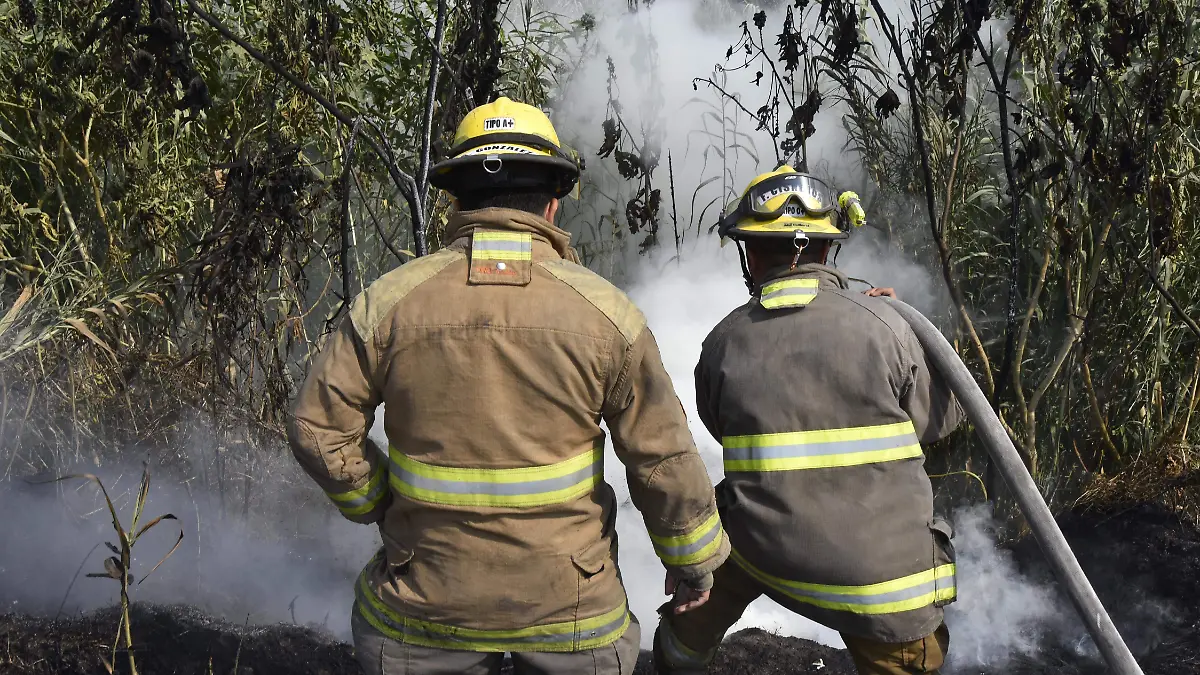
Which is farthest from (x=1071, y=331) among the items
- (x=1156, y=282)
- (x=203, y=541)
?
(x=203, y=541)

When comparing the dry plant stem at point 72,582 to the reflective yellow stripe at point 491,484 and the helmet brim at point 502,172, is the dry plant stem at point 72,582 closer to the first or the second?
the reflective yellow stripe at point 491,484

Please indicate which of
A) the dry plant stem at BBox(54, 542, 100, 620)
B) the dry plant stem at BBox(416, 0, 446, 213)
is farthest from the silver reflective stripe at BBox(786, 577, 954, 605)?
the dry plant stem at BBox(54, 542, 100, 620)

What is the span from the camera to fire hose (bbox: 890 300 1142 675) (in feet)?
8.47

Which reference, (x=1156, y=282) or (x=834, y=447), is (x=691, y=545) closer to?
(x=834, y=447)

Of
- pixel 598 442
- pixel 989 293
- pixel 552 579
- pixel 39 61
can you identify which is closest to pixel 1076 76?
pixel 989 293

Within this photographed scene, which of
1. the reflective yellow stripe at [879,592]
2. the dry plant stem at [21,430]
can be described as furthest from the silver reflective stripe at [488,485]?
the dry plant stem at [21,430]

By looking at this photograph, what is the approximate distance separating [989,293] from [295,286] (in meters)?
3.84

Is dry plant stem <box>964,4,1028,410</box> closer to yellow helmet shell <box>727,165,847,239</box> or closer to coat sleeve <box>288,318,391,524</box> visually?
yellow helmet shell <box>727,165,847,239</box>

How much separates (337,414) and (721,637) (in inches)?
57.7

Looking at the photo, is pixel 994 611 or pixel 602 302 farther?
pixel 994 611

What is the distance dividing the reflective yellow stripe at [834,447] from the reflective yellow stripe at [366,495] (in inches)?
41.0

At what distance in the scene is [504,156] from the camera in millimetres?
1935

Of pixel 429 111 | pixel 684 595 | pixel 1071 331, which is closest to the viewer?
pixel 684 595

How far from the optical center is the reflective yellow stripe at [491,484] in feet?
6.29
